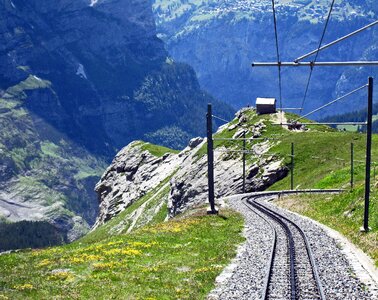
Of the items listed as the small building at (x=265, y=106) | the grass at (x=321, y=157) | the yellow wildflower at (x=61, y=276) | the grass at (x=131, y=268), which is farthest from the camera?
the small building at (x=265, y=106)

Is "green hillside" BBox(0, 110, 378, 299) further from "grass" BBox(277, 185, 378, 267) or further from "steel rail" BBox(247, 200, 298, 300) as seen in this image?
"steel rail" BBox(247, 200, 298, 300)

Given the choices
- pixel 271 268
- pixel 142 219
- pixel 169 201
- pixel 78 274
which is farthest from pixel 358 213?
pixel 142 219

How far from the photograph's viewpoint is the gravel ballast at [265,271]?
30406 mm

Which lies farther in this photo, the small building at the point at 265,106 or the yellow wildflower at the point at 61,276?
the small building at the point at 265,106

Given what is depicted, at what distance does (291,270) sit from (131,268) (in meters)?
9.72

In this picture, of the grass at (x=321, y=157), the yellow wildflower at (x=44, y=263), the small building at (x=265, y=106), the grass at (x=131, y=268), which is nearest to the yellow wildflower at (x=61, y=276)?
the grass at (x=131, y=268)

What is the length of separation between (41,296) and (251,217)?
1700 inches

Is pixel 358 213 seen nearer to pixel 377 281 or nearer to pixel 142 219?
pixel 377 281

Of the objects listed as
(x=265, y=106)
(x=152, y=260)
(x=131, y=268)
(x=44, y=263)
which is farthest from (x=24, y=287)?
(x=265, y=106)

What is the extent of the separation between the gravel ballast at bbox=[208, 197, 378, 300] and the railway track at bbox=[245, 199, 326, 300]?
0.43 metres

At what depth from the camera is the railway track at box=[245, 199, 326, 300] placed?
29750mm

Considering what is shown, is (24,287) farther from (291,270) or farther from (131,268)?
(291,270)

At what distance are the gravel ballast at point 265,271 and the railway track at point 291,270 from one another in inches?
17.0

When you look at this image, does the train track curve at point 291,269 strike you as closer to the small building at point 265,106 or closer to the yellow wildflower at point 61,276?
the yellow wildflower at point 61,276
